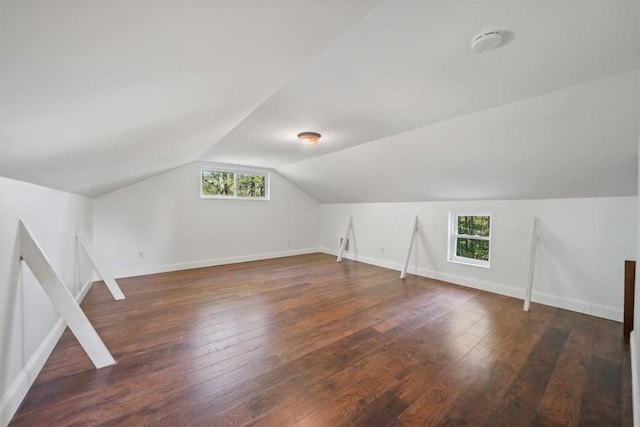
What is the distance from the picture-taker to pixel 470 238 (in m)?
4.20

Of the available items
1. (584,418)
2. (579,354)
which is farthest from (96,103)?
(579,354)

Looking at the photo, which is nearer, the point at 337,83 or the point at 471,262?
the point at 337,83

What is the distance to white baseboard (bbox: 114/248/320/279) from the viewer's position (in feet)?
14.5

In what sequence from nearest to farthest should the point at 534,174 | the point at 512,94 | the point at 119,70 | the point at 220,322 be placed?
the point at 119,70, the point at 512,94, the point at 220,322, the point at 534,174

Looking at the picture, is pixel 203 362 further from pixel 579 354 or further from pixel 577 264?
pixel 577 264

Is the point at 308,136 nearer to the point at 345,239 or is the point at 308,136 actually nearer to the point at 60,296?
the point at 60,296

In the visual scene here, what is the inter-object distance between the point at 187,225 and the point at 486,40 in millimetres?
5258

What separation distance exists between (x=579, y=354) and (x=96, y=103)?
3.83 meters

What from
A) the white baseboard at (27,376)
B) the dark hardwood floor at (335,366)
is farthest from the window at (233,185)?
the white baseboard at (27,376)

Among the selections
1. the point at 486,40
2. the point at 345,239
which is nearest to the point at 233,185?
the point at 345,239

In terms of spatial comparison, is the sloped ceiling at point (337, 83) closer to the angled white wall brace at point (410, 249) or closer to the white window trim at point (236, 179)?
the angled white wall brace at point (410, 249)

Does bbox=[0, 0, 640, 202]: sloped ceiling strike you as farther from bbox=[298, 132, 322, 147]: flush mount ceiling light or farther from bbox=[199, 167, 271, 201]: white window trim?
bbox=[199, 167, 271, 201]: white window trim

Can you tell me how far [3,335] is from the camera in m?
1.45

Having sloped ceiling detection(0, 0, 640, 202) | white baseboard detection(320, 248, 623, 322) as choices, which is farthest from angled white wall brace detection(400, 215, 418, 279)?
sloped ceiling detection(0, 0, 640, 202)
